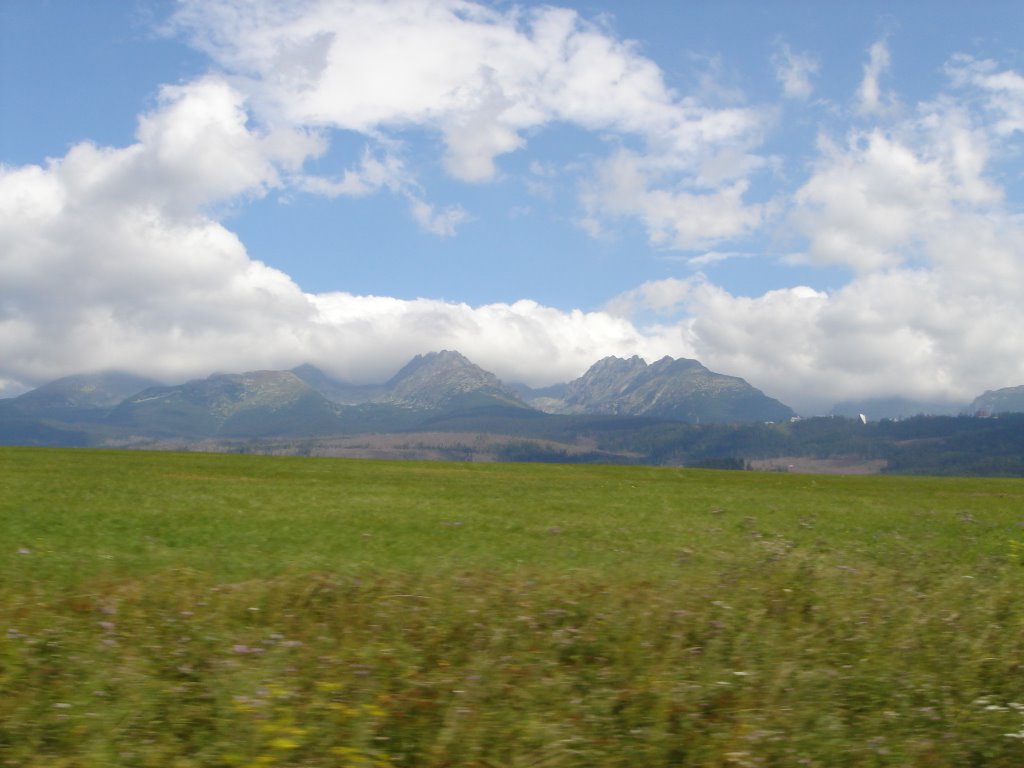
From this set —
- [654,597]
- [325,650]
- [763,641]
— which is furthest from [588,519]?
[325,650]

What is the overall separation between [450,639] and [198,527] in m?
17.3

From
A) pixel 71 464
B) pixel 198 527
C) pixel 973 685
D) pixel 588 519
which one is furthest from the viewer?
pixel 71 464

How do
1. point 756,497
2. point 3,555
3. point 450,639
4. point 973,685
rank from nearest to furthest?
point 973,685 < point 450,639 < point 3,555 < point 756,497

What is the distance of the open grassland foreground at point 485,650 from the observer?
9305mm

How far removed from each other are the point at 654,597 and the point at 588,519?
61.0 feet

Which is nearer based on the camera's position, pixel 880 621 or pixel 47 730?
pixel 47 730

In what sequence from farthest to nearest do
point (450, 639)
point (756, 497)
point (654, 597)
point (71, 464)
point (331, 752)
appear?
point (71, 464) < point (756, 497) < point (654, 597) < point (450, 639) < point (331, 752)

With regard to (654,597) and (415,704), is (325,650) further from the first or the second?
(654,597)

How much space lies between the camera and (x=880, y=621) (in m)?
15.1

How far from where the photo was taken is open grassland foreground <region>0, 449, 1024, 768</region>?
9.30 metres

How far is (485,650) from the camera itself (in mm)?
12836

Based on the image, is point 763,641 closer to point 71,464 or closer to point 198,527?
point 198,527

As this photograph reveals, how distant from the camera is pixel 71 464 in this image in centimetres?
5212

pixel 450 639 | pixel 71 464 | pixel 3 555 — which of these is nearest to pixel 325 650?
pixel 450 639
